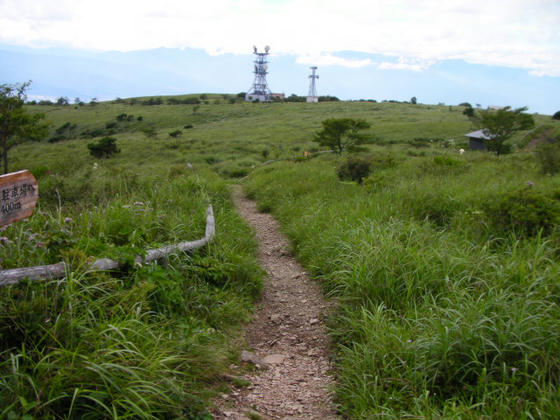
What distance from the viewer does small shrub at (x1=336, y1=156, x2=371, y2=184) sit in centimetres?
1060

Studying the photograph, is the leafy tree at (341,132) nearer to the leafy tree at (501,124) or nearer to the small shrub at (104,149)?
the leafy tree at (501,124)

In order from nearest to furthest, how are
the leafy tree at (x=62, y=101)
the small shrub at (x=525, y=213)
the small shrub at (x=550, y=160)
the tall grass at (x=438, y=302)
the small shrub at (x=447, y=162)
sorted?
the tall grass at (x=438, y=302)
the small shrub at (x=525, y=213)
the small shrub at (x=550, y=160)
the small shrub at (x=447, y=162)
the leafy tree at (x=62, y=101)

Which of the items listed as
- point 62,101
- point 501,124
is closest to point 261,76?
point 62,101

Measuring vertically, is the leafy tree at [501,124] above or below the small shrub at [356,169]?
above

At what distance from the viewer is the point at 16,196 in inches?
137

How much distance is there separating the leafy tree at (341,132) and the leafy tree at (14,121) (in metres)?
28.5

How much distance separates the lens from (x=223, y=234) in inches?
274

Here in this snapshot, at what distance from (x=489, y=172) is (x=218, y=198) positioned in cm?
607

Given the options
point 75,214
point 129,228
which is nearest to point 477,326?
point 129,228

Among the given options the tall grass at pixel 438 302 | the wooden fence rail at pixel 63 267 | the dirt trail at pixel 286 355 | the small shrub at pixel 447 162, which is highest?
the small shrub at pixel 447 162

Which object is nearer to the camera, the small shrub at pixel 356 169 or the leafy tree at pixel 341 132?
the small shrub at pixel 356 169

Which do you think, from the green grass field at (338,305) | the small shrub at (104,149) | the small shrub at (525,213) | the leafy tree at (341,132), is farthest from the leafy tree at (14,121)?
the small shrub at (525,213)

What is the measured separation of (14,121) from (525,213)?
41.1m

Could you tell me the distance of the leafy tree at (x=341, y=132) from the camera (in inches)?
792
